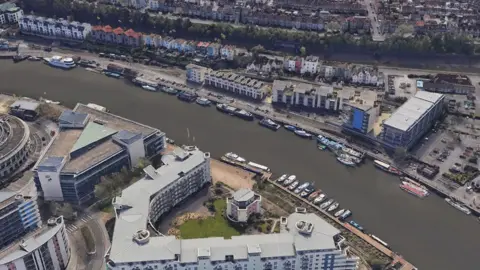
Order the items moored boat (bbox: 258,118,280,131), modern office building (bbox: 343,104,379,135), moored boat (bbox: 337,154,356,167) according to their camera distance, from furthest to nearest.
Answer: moored boat (bbox: 258,118,280,131)
modern office building (bbox: 343,104,379,135)
moored boat (bbox: 337,154,356,167)

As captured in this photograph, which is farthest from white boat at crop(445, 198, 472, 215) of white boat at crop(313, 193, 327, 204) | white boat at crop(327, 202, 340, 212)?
white boat at crop(313, 193, 327, 204)

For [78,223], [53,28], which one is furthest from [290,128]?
[53,28]

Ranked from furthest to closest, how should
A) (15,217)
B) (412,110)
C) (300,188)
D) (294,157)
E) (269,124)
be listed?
1. (269,124)
2. (412,110)
3. (294,157)
4. (300,188)
5. (15,217)

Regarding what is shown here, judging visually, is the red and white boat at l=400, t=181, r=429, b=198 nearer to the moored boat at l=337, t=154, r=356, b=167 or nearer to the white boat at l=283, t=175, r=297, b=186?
the moored boat at l=337, t=154, r=356, b=167

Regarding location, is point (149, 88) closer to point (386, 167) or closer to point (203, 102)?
point (203, 102)

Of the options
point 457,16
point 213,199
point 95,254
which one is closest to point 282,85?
point 213,199

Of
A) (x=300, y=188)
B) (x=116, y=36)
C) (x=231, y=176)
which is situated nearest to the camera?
(x=300, y=188)
